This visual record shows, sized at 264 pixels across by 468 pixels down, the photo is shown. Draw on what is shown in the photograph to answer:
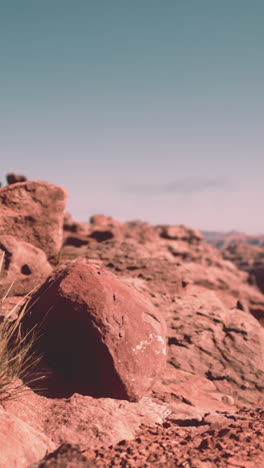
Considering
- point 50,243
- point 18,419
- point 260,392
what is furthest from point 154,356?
point 50,243

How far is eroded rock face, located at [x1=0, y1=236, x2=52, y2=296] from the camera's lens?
5273 millimetres

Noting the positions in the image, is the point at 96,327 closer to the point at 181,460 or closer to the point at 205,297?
the point at 181,460

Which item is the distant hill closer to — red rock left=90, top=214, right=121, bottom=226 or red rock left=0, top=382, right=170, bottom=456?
red rock left=90, top=214, right=121, bottom=226

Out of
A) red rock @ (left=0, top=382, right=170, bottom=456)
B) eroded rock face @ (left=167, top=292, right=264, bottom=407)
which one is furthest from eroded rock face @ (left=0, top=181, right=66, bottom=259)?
red rock @ (left=0, top=382, right=170, bottom=456)

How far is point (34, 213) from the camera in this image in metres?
6.36

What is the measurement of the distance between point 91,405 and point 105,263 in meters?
4.04

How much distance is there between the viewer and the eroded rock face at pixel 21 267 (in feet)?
17.3

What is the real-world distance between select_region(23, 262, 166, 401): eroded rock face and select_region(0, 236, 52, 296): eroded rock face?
3.86 feet

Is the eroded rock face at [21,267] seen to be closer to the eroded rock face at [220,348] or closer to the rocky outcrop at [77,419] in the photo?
the rocky outcrop at [77,419]

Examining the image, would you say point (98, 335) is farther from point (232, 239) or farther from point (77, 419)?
point (232, 239)

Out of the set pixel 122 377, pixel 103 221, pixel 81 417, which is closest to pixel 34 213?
pixel 122 377

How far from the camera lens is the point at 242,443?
3.17 meters

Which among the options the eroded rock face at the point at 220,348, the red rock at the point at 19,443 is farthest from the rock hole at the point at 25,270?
the red rock at the point at 19,443

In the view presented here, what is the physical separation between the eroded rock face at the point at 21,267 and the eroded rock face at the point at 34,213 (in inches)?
22.0
